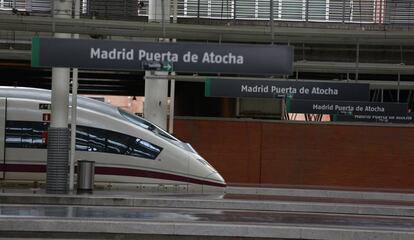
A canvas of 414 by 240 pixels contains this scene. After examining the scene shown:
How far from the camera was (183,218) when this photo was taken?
37.3ft

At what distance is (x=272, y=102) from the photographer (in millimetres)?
26641

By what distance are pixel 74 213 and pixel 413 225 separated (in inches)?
233

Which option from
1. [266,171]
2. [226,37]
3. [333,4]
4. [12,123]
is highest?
[333,4]

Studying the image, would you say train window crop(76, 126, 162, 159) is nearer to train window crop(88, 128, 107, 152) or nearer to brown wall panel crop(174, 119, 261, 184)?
train window crop(88, 128, 107, 152)

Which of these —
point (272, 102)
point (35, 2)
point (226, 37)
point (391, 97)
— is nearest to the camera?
point (226, 37)

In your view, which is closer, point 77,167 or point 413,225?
point 413,225

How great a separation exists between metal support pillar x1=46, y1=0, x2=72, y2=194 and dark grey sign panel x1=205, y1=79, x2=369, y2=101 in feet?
12.2

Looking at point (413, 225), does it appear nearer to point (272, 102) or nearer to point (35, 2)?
point (35, 2)

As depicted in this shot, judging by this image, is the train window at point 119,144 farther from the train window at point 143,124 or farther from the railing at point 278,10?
the railing at point 278,10

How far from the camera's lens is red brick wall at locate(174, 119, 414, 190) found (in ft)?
79.0

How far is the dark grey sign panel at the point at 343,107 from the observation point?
63.2 feet

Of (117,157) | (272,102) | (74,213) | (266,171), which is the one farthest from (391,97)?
(74,213)

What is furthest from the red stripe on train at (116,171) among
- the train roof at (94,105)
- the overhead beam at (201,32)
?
the overhead beam at (201,32)

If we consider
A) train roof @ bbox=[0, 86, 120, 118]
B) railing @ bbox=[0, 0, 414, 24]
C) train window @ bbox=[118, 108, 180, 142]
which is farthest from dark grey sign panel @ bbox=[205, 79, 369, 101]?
Answer: railing @ bbox=[0, 0, 414, 24]
